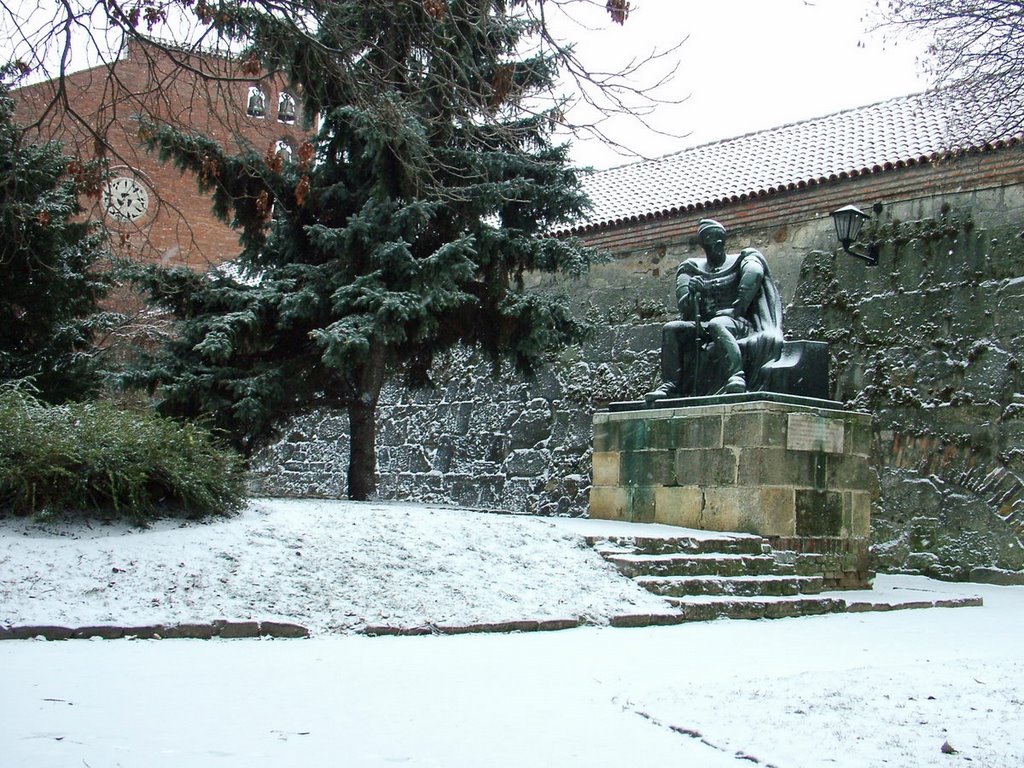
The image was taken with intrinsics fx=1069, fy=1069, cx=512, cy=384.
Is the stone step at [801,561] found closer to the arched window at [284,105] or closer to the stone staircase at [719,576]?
the stone staircase at [719,576]

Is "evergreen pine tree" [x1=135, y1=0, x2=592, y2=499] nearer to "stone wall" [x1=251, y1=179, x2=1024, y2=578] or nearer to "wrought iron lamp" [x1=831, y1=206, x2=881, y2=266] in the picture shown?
"stone wall" [x1=251, y1=179, x2=1024, y2=578]

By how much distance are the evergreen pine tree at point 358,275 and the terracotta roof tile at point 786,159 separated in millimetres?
1254

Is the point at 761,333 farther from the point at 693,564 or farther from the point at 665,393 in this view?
the point at 693,564

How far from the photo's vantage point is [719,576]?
7438 millimetres

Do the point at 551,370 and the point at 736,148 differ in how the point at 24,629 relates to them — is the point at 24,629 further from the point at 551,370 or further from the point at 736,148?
the point at 736,148

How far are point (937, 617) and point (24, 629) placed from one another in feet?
18.7

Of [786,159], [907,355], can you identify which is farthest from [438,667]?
[786,159]

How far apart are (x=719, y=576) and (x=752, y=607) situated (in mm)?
502

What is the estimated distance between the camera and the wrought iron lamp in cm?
1198

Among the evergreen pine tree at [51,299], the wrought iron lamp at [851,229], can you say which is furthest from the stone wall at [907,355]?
the evergreen pine tree at [51,299]

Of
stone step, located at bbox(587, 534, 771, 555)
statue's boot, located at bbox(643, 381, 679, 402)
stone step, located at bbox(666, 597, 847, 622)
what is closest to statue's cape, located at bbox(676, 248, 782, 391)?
statue's boot, located at bbox(643, 381, 679, 402)

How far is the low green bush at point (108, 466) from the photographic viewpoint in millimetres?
6199

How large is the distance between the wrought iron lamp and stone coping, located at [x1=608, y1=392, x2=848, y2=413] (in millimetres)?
3453

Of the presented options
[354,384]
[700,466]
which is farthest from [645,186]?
[700,466]
